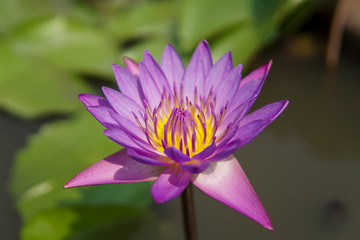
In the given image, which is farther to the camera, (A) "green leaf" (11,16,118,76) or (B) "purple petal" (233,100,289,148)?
(A) "green leaf" (11,16,118,76)

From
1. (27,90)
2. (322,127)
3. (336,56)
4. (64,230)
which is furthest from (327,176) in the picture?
(27,90)

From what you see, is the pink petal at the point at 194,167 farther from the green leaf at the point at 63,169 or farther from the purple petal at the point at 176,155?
the green leaf at the point at 63,169

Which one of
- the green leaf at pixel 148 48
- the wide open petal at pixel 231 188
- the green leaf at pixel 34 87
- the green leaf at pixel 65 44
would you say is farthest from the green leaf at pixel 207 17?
the wide open petal at pixel 231 188

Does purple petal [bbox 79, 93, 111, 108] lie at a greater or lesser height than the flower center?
greater

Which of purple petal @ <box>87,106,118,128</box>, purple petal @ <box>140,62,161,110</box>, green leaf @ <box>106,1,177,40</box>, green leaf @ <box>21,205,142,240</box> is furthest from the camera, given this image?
green leaf @ <box>106,1,177,40</box>

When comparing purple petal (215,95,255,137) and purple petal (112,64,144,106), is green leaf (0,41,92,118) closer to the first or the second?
purple petal (112,64,144,106)

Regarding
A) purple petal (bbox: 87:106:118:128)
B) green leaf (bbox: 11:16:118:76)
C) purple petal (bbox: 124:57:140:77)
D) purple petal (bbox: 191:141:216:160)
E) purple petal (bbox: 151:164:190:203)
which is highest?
green leaf (bbox: 11:16:118:76)

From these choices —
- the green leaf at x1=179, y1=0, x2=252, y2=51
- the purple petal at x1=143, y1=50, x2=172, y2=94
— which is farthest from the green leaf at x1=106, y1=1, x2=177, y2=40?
the purple petal at x1=143, y1=50, x2=172, y2=94
